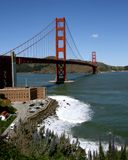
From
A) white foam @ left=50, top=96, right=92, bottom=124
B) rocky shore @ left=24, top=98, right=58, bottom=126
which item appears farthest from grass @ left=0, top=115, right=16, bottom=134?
white foam @ left=50, top=96, right=92, bottom=124

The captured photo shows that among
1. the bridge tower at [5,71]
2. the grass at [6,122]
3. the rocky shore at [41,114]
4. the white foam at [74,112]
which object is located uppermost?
the bridge tower at [5,71]

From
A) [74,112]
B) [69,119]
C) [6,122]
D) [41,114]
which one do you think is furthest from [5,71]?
[6,122]

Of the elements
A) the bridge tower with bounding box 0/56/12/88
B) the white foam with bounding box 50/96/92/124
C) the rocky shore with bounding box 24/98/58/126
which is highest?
the bridge tower with bounding box 0/56/12/88

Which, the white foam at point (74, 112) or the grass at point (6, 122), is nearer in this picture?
the grass at point (6, 122)

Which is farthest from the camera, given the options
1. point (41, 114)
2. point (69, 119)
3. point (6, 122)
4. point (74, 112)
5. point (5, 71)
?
point (5, 71)

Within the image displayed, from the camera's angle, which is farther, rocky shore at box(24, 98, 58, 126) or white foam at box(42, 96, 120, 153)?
rocky shore at box(24, 98, 58, 126)

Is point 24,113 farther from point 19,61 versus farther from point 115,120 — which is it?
point 19,61

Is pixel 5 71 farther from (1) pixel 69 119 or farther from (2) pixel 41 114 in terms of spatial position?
(1) pixel 69 119

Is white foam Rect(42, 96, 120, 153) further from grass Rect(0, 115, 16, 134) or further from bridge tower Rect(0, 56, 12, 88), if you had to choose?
bridge tower Rect(0, 56, 12, 88)

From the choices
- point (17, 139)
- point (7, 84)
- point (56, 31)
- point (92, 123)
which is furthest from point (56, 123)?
point (56, 31)

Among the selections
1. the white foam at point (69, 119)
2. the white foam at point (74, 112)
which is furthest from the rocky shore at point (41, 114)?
the white foam at point (74, 112)

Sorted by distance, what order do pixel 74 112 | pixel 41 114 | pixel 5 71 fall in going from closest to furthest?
pixel 41 114, pixel 74 112, pixel 5 71

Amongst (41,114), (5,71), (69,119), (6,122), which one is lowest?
(69,119)

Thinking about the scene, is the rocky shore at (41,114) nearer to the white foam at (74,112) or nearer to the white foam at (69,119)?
the white foam at (69,119)
